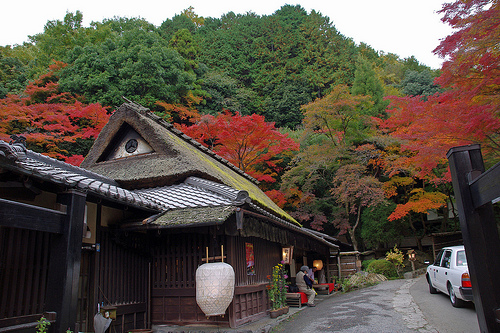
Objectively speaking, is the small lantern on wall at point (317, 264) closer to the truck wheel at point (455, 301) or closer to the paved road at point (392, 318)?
the paved road at point (392, 318)

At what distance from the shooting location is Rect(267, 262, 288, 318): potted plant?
9.16 meters

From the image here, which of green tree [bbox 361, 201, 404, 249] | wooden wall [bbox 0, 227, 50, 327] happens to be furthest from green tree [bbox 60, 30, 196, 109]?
wooden wall [bbox 0, 227, 50, 327]

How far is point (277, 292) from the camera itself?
9.48 m

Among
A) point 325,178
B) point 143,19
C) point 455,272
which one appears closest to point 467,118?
point 455,272

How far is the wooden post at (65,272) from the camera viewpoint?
14.2 feet

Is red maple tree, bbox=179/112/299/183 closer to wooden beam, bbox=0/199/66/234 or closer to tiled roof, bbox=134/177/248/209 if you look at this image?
tiled roof, bbox=134/177/248/209

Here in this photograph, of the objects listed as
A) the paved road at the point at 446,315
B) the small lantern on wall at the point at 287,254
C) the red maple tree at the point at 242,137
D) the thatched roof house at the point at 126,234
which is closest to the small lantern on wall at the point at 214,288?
the thatched roof house at the point at 126,234

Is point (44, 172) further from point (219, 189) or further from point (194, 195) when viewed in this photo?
point (219, 189)

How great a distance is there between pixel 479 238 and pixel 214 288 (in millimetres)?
4554

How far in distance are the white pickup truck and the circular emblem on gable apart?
32.1 feet

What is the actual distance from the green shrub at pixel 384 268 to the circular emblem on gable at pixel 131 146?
14495 mm

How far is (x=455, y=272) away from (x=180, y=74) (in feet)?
75.6

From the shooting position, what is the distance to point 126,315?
706cm

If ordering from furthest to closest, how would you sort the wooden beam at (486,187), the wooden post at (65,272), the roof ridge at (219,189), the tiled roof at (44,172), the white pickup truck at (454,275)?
1. the white pickup truck at (454,275)
2. the roof ridge at (219,189)
3. the wooden post at (65,272)
4. the tiled roof at (44,172)
5. the wooden beam at (486,187)
